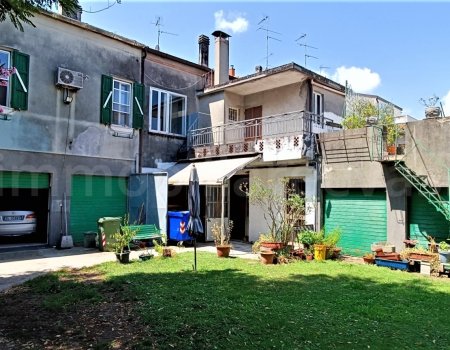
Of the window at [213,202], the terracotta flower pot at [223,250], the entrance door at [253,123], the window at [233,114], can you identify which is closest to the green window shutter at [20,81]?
the window at [213,202]

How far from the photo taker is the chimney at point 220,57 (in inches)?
774

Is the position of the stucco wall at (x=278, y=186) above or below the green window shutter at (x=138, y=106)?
below

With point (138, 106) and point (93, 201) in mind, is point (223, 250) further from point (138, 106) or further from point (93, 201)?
point (138, 106)

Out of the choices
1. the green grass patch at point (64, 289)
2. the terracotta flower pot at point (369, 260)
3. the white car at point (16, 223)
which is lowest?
the green grass patch at point (64, 289)

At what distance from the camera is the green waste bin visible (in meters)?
13.8

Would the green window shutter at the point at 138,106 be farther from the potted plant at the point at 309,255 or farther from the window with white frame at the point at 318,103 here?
the potted plant at the point at 309,255

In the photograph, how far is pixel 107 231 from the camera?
14.0 meters

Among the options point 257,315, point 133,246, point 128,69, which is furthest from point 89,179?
point 257,315

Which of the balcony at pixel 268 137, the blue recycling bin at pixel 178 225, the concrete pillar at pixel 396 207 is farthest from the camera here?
the blue recycling bin at pixel 178 225

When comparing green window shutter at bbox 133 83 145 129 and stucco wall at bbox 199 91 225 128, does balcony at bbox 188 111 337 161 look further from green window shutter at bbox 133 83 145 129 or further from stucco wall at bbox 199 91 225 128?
green window shutter at bbox 133 83 145 129

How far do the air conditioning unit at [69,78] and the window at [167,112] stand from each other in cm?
383

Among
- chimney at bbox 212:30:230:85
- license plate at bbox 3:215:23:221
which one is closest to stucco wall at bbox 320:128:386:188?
chimney at bbox 212:30:230:85

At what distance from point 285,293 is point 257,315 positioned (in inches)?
69.4

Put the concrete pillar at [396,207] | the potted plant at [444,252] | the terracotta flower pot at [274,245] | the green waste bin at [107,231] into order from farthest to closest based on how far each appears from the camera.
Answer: the green waste bin at [107,231]
the terracotta flower pot at [274,245]
the concrete pillar at [396,207]
the potted plant at [444,252]
